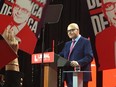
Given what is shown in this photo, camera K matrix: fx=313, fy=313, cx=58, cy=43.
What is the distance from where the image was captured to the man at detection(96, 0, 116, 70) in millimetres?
6180

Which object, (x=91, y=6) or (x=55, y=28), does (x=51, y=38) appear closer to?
(x=55, y=28)

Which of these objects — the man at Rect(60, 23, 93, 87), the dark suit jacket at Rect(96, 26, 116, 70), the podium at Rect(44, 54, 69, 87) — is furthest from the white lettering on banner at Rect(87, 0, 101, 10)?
the podium at Rect(44, 54, 69, 87)

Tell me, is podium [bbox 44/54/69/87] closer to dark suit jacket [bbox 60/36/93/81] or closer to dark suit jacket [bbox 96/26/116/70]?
dark suit jacket [bbox 60/36/93/81]

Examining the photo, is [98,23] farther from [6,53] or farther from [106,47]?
[6,53]

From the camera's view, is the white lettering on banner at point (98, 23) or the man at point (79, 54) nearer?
the man at point (79, 54)

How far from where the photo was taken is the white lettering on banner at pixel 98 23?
22.1ft

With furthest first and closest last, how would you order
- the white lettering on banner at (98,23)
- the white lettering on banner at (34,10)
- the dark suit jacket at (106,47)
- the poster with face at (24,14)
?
the white lettering on banner at (98,23)
the white lettering on banner at (34,10)
the poster with face at (24,14)
the dark suit jacket at (106,47)

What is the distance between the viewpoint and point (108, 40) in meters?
6.34

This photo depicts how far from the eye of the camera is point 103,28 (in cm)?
671

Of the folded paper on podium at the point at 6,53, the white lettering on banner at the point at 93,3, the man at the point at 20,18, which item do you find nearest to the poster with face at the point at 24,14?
the man at the point at 20,18

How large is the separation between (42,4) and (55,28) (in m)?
0.98

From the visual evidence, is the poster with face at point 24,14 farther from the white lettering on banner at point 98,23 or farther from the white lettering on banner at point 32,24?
the white lettering on banner at point 98,23

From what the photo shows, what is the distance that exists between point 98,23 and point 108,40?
2.20ft

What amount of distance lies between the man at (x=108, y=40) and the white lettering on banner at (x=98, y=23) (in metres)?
0.10
